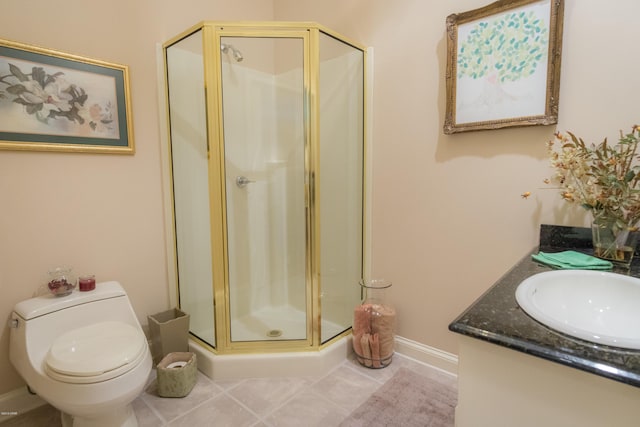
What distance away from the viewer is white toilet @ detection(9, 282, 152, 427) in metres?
1.28

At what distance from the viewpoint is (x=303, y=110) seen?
1.99 meters

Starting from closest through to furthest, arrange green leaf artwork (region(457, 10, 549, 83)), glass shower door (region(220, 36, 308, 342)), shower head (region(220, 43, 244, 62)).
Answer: green leaf artwork (region(457, 10, 549, 83)), shower head (region(220, 43, 244, 62)), glass shower door (region(220, 36, 308, 342))

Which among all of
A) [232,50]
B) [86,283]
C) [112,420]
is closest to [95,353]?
[112,420]

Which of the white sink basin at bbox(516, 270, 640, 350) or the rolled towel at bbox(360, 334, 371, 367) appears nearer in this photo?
the white sink basin at bbox(516, 270, 640, 350)

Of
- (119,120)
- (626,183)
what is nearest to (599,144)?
(626,183)

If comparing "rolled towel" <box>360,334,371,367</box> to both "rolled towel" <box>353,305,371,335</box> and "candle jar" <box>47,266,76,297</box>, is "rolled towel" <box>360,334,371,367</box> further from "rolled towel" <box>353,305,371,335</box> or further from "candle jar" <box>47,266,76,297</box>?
"candle jar" <box>47,266,76,297</box>

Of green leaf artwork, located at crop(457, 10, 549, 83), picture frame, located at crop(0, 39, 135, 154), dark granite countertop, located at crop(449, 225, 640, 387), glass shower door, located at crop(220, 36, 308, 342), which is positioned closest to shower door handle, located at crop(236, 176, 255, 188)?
glass shower door, located at crop(220, 36, 308, 342)

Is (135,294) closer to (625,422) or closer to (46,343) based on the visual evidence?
(46,343)

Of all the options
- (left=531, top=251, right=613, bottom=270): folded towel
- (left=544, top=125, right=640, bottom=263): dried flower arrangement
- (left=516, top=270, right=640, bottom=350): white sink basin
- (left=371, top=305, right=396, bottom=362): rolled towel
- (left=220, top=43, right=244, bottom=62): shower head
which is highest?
(left=220, top=43, right=244, bottom=62): shower head

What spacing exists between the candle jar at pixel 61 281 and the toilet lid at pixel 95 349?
0.77 ft

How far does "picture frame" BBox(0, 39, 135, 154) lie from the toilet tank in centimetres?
76

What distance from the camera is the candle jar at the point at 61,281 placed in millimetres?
1631

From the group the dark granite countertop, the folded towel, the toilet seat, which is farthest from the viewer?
the toilet seat

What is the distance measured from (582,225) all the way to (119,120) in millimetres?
2456
